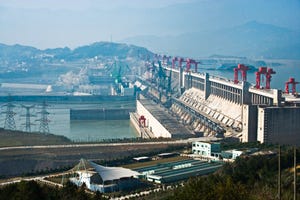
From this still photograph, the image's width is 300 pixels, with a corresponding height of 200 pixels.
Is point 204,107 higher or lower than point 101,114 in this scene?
higher

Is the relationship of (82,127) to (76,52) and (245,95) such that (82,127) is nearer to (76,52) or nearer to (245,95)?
(245,95)

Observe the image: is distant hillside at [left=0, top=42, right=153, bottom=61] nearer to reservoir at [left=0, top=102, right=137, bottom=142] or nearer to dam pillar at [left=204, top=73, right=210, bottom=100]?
reservoir at [left=0, top=102, right=137, bottom=142]

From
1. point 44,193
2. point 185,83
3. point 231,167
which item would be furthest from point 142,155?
point 185,83

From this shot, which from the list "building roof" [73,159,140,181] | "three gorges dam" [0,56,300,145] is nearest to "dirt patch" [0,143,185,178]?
"three gorges dam" [0,56,300,145]

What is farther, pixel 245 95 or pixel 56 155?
pixel 245 95

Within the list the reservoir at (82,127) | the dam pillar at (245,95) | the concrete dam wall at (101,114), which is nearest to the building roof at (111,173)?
the dam pillar at (245,95)

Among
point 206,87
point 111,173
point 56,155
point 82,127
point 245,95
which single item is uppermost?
point 206,87

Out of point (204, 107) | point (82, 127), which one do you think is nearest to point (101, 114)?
point (82, 127)
